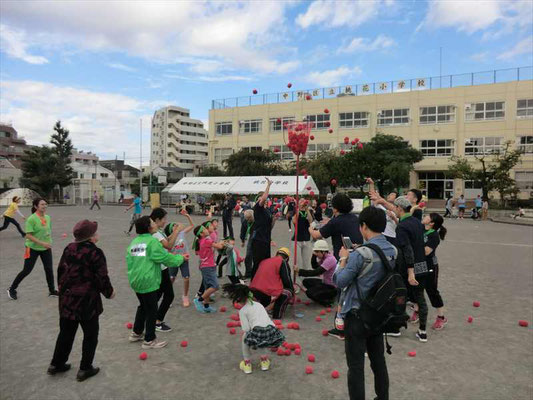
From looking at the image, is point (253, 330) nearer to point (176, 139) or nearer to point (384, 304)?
point (384, 304)

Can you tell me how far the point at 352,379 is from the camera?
10.9 ft

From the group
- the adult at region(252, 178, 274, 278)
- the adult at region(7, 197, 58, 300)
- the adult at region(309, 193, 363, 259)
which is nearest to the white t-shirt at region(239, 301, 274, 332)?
the adult at region(309, 193, 363, 259)

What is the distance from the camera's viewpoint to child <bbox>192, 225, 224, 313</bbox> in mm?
6465

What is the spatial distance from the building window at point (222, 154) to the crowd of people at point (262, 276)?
1904 inches

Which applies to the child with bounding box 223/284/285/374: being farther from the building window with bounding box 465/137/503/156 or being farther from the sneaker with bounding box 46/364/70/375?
the building window with bounding box 465/137/503/156

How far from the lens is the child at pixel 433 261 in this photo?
5.57 metres

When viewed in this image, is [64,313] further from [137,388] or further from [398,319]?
[398,319]

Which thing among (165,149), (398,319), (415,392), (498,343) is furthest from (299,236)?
(165,149)

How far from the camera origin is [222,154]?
183 feet

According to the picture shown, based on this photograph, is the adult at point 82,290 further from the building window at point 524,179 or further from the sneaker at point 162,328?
the building window at point 524,179

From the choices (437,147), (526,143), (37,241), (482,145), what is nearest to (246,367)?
(37,241)

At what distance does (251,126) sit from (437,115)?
23.2 metres

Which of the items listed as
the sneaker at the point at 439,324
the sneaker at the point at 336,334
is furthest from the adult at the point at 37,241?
the sneaker at the point at 439,324

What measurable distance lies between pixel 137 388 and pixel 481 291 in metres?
6.84
